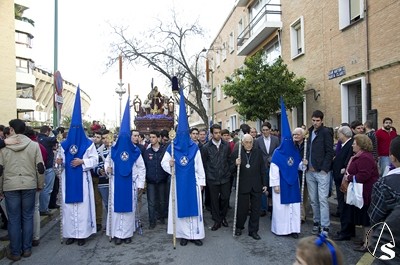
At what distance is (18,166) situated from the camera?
5.63m

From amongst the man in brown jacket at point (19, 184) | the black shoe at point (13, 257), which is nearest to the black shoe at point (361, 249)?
the man in brown jacket at point (19, 184)

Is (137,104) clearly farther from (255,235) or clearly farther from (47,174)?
(255,235)

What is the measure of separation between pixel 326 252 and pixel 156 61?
91.2 feet

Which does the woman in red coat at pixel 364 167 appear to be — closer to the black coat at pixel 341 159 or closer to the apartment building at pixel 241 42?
the black coat at pixel 341 159

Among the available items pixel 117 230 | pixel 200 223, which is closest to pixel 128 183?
pixel 117 230

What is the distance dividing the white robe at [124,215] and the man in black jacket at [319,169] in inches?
121

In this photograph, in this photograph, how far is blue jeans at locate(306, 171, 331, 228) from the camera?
6.54 meters

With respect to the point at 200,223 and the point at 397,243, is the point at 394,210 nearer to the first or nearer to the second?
the point at 397,243

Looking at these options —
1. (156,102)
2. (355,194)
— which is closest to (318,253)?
(355,194)

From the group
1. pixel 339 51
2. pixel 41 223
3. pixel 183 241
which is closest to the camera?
pixel 183 241

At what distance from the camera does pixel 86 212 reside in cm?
664

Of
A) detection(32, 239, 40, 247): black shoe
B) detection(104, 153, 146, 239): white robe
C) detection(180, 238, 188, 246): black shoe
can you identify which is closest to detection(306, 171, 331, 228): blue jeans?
detection(180, 238, 188, 246): black shoe

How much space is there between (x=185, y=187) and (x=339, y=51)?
30.3ft

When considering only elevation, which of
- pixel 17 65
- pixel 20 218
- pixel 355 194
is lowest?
pixel 20 218
